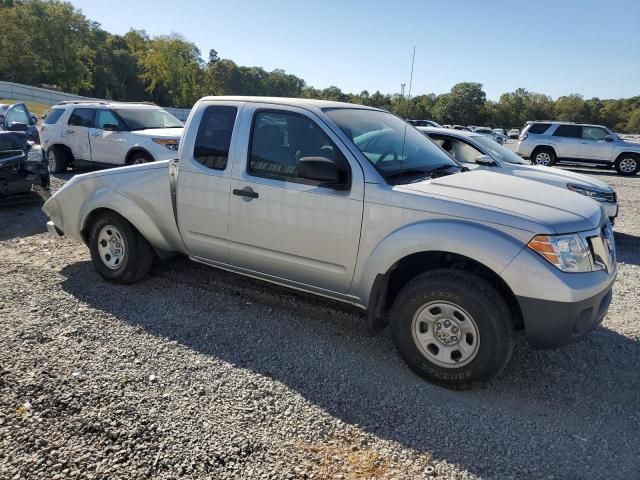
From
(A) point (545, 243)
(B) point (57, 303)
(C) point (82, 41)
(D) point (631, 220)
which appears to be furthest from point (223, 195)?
(C) point (82, 41)

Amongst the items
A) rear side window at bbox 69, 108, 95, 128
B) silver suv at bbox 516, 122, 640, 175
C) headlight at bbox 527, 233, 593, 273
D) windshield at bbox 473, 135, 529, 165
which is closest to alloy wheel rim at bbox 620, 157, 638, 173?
silver suv at bbox 516, 122, 640, 175

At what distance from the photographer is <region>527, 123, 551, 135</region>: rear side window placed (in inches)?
760

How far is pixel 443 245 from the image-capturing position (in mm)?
Result: 3191

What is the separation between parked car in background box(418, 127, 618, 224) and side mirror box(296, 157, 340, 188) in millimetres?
4260

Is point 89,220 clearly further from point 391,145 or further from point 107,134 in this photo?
point 107,134

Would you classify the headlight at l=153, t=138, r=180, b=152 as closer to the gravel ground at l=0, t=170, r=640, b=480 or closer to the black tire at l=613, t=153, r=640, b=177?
the gravel ground at l=0, t=170, r=640, b=480

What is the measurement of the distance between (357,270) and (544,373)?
63.3 inches

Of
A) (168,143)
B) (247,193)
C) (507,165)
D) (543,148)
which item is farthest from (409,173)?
(543,148)

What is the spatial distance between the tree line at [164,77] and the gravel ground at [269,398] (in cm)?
2727

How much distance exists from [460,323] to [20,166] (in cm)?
764

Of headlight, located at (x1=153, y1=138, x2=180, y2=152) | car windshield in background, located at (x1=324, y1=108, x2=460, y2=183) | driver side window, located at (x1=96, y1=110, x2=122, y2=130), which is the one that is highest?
car windshield in background, located at (x1=324, y1=108, x2=460, y2=183)

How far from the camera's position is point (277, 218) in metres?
3.88

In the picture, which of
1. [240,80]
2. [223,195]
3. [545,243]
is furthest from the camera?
[240,80]

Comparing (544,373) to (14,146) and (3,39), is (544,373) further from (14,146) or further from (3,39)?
(3,39)
